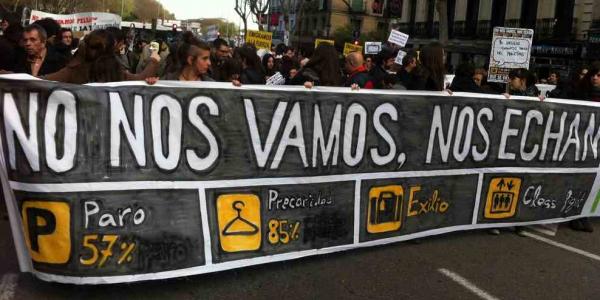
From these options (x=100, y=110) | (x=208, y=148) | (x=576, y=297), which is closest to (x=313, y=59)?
(x=208, y=148)

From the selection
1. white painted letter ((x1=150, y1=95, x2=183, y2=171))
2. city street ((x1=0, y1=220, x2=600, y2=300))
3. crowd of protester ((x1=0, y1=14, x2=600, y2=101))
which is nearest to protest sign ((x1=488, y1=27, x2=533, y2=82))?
crowd of protester ((x1=0, y1=14, x2=600, y2=101))

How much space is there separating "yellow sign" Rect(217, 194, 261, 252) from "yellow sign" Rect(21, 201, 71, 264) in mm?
979

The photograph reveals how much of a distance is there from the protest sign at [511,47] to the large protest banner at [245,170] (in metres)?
6.50

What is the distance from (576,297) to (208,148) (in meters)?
2.85

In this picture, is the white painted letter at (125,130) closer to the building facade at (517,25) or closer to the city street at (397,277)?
the city street at (397,277)

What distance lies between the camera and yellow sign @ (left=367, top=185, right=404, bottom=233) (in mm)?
4938

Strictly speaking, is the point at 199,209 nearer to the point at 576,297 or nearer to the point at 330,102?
the point at 330,102

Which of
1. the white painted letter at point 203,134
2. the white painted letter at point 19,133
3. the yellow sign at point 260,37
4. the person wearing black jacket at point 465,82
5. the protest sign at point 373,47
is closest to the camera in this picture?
the white painted letter at point 19,133

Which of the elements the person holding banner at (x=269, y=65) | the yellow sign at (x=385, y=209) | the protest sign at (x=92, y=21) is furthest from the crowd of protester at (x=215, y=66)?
the protest sign at (x=92, y=21)

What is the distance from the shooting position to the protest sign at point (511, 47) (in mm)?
12148

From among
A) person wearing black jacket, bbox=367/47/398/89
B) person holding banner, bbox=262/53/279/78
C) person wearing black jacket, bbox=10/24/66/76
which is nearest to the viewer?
person wearing black jacket, bbox=10/24/66/76

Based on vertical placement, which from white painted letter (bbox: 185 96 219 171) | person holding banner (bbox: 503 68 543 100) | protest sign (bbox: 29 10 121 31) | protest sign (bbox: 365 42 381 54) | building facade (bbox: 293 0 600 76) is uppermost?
building facade (bbox: 293 0 600 76)

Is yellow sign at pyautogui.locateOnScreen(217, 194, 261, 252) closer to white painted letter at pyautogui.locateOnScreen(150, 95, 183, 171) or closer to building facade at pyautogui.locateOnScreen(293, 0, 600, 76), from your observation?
white painted letter at pyautogui.locateOnScreen(150, 95, 183, 171)

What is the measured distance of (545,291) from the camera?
4516mm
